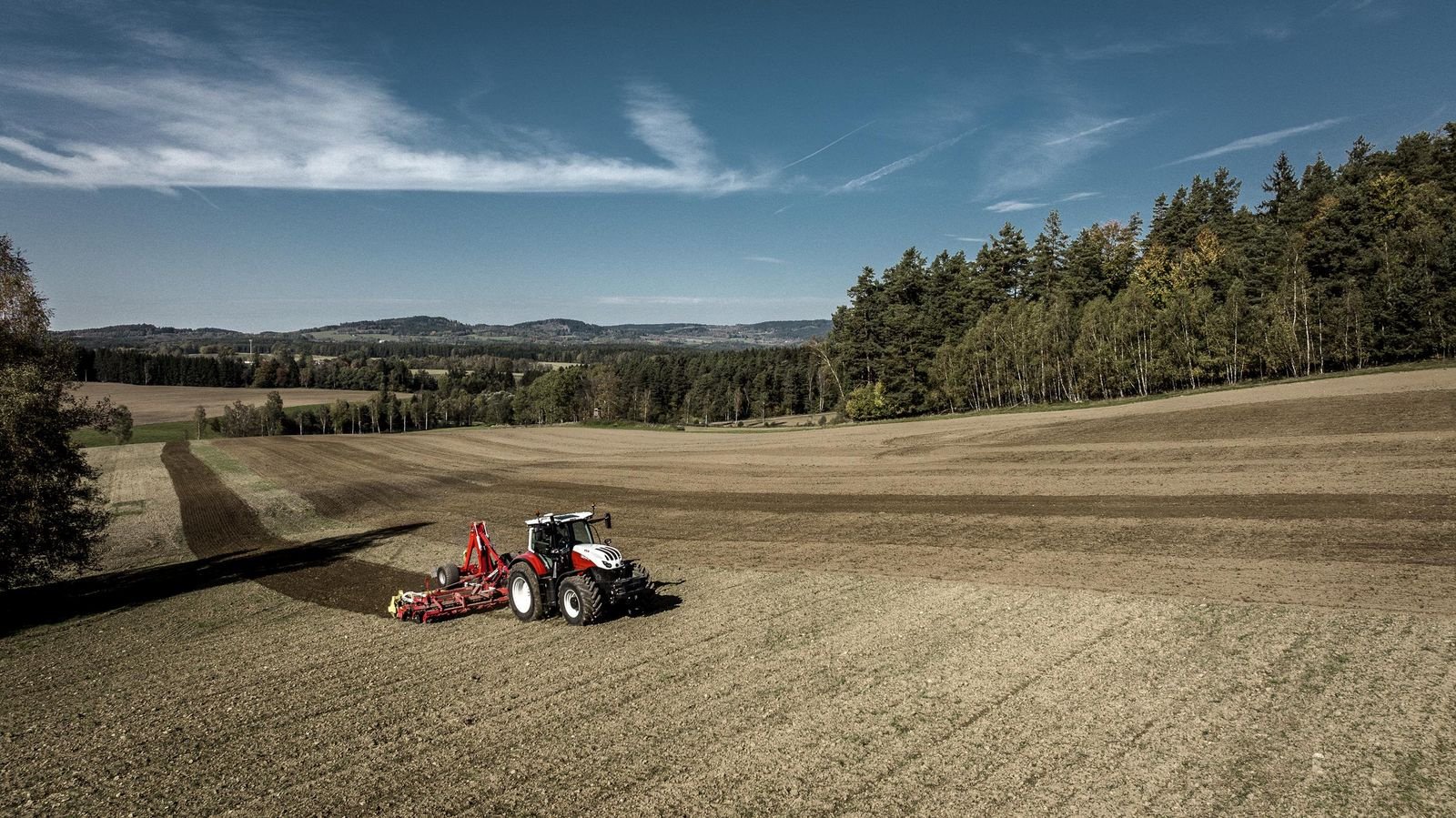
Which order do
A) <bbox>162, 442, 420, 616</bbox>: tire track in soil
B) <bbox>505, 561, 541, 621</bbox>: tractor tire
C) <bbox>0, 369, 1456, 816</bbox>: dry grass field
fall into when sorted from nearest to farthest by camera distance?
<bbox>0, 369, 1456, 816</bbox>: dry grass field
<bbox>505, 561, 541, 621</bbox>: tractor tire
<bbox>162, 442, 420, 616</bbox>: tire track in soil

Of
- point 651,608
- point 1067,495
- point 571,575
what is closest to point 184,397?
point 571,575

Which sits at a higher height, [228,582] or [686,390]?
[686,390]

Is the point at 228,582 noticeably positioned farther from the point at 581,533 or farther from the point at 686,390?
the point at 686,390

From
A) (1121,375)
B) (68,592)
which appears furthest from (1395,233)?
(68,592)

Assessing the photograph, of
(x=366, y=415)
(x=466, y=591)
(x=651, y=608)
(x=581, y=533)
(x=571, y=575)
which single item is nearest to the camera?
(x=571, y=575)

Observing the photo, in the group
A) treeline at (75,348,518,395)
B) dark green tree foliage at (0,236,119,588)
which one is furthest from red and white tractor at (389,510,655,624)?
treeline at (75,348,518,395)

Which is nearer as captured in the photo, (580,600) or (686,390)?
(580,600)

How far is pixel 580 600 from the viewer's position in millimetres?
14070

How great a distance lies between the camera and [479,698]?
35.3 ft

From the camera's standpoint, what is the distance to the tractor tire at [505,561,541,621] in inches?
581

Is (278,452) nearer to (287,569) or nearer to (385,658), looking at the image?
(287,569)

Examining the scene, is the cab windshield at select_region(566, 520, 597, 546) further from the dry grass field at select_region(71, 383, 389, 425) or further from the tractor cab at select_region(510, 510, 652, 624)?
the dry grass field at select_region(71, 383, 389, 425)

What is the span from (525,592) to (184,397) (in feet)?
487

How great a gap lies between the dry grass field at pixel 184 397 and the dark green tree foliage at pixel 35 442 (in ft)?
349
